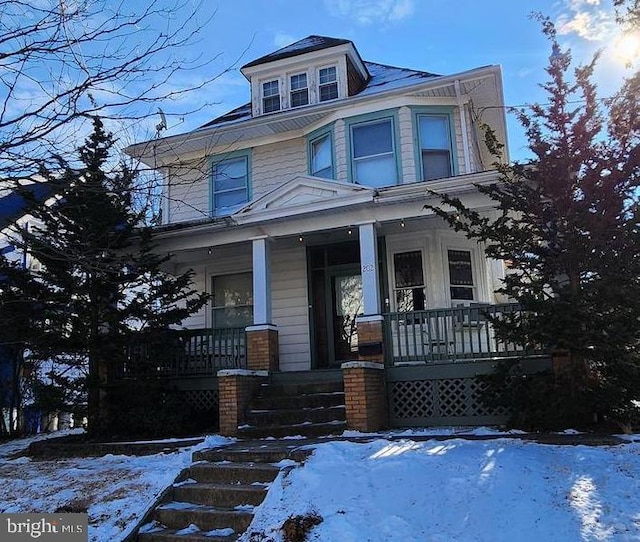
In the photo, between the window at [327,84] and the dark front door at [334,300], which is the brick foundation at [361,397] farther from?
the window at [327,84]

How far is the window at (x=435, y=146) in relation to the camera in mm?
11781

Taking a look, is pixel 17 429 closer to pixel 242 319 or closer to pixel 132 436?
pixel 132 436

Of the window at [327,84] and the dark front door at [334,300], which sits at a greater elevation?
the window at [327,84]

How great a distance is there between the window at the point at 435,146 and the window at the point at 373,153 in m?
0.61

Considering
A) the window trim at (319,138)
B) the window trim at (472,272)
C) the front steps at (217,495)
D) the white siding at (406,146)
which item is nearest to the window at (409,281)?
the window trim at (472,272)

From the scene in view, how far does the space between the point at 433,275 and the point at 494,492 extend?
627 centimetres

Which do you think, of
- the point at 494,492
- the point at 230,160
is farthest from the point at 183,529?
the point at 230,160

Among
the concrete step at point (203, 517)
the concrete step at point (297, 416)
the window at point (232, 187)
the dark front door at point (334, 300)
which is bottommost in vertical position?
the concrete step at point (203, 517)

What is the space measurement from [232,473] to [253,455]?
1.38ft

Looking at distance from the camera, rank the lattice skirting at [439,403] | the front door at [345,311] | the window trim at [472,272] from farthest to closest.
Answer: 1. the front door at [345,311]
2. the window trim at [472,272]
3. the lattice skirting at [439,403]

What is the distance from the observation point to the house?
30.6 ft

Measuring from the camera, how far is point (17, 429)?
12523 millimetres

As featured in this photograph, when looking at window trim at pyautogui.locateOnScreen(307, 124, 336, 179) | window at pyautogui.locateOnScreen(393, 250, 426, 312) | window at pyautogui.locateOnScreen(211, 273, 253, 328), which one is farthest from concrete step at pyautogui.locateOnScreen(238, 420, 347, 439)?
window trim at pyautogui.locateOnScreen(307, 124, 336, 179)

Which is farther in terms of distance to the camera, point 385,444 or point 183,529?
point 385,444
